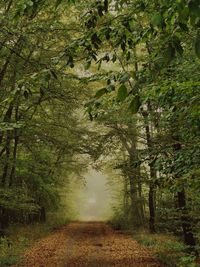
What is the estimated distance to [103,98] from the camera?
6301mm

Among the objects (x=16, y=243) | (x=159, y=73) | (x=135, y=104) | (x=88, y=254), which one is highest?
(x=159, y=73)

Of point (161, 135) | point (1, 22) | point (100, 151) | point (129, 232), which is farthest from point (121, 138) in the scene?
point (1, 22)

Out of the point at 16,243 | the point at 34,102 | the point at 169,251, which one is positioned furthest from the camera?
the point at 16,243

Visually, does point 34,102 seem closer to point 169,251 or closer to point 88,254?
point 88,254

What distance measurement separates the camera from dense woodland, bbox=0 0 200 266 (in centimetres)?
367

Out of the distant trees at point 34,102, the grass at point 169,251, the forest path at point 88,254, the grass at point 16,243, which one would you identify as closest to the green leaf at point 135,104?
the grass at point 169,251

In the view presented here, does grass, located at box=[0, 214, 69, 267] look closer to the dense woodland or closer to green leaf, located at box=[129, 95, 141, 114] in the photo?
the dense woodland

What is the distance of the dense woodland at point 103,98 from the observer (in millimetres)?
3672

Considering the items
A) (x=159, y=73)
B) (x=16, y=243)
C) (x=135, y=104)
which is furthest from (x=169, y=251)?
(x=135, y=104)

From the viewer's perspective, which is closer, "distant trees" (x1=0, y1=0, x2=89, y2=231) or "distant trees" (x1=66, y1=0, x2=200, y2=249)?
"distant trees" (x1=66, y1=0, x2=200, y2=249)

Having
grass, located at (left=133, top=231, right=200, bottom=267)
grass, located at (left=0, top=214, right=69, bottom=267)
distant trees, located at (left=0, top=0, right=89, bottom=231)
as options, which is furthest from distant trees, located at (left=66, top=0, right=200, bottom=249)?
grass, located at (left=0, top=214, right=69, bottom=267)

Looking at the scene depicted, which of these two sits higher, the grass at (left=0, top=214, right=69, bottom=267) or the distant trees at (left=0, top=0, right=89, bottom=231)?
the distant trees at (left=0, top=0, right=89, bottom=231)

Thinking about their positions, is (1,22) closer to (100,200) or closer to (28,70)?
(28,70)

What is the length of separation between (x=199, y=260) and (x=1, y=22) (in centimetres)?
1035
